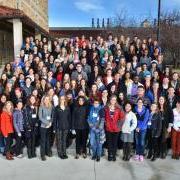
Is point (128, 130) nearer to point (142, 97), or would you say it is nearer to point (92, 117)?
point (92, 117)

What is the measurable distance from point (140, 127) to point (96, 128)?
1.06 meters

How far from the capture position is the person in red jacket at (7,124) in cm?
912

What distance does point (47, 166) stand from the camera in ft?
28.4

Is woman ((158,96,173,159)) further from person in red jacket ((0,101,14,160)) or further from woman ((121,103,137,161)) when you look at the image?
person in red jacket ((0,101,14,160))

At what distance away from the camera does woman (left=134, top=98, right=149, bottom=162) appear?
30.0 ft

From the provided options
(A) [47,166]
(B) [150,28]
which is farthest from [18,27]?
(B) [150,28]

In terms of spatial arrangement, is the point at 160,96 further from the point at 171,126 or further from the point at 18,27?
the point at 18,27

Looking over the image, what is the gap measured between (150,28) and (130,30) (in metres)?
2.09

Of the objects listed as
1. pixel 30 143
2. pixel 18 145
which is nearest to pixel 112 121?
pixel 30 143

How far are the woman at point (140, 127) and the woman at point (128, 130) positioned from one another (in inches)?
6.2

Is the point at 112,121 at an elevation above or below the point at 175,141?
above

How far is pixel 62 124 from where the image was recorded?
360 inches

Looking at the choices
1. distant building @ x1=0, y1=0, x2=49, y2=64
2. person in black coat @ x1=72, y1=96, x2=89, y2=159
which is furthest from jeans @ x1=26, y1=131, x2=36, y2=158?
distant building @ x1=0, y1=0, x2=49, y2=64

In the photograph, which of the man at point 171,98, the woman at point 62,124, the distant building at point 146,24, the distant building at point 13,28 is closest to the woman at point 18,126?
the woman at point 62,124
